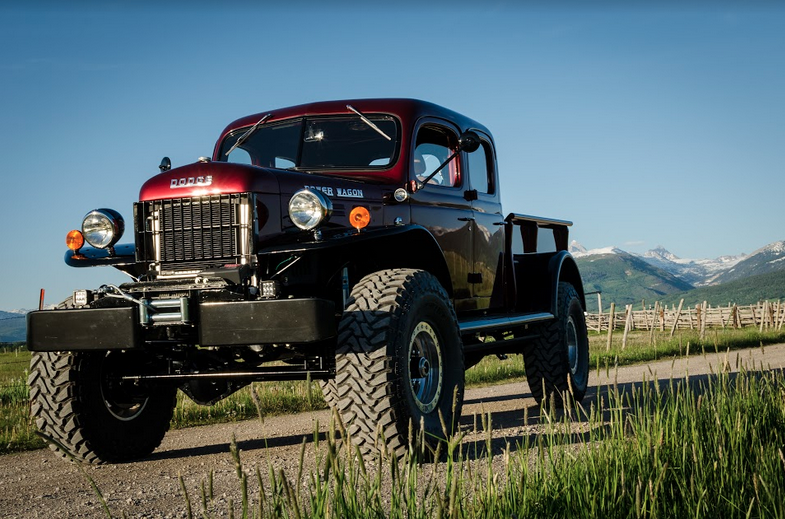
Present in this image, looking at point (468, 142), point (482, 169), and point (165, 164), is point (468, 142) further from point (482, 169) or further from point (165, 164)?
point (165, 164)

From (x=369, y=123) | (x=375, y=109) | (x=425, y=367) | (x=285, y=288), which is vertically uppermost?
(x=375, y=109)

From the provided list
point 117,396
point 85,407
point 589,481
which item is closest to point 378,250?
point 117,396

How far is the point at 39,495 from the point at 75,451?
0.88 m

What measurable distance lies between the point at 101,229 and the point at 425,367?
8.37 feet

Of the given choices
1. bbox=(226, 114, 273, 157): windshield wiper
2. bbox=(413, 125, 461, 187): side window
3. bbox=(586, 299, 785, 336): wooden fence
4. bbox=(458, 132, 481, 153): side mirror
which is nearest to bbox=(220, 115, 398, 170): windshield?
bbox=(226, 114, 273, 157): windshield wiper

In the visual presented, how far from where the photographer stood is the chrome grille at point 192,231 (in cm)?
551

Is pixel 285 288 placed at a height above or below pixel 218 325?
above

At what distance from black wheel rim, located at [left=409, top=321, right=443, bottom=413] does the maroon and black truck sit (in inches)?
0.5

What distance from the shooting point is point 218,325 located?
4945mm

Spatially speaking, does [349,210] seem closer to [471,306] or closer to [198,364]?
[198,364]

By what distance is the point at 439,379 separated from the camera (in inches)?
230

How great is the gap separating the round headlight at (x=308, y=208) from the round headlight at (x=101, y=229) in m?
1.50

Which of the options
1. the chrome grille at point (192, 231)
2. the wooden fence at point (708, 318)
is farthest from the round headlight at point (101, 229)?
the wooden fence at point (708, 318)

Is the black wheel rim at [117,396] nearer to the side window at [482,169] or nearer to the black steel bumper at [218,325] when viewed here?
the black steel bumper at [218,325]
